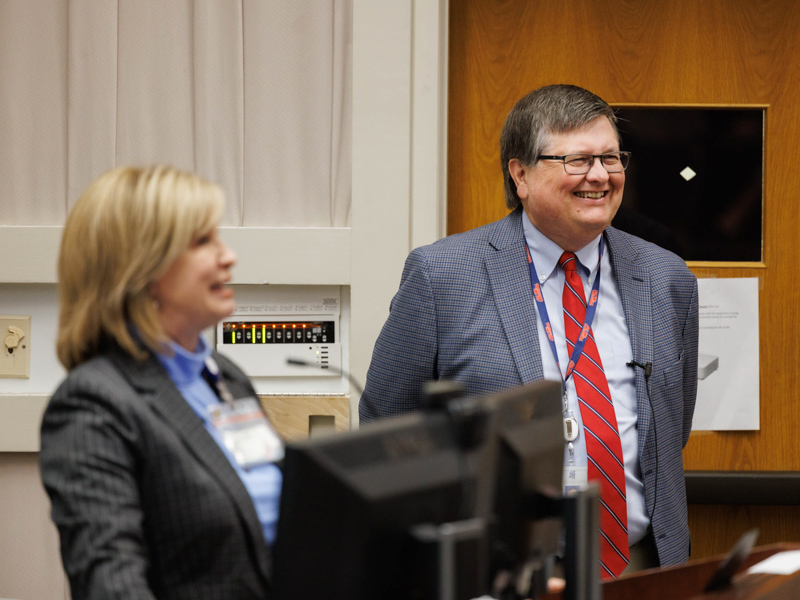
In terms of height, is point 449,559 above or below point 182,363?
below

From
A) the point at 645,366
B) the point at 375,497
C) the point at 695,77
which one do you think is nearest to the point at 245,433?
the point at 375,497

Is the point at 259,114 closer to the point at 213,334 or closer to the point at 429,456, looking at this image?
the point at 213,334

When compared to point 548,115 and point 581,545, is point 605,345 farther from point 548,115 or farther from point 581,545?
point 581,545

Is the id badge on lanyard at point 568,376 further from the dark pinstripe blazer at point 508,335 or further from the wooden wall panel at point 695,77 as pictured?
the wooden wall panel at point 695,77

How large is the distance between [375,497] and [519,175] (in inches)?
51.0

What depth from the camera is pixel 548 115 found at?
1.94 m

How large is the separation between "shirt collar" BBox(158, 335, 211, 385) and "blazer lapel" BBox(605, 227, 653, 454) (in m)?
1.05

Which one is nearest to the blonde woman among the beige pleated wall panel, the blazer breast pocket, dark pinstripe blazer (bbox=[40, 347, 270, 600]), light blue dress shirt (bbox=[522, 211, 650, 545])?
dark pinstripe blazer (bbox=[40, 347, 270, 600])

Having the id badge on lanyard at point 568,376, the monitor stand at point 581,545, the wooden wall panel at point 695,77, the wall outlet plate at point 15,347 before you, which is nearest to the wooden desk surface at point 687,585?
the monitor stand at point 581,545

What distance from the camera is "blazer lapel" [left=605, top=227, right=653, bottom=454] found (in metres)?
1.85

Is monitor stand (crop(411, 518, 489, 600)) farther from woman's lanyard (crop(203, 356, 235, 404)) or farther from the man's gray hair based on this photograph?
the man's gray hair

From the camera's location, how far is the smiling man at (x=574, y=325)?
1818 millimetres

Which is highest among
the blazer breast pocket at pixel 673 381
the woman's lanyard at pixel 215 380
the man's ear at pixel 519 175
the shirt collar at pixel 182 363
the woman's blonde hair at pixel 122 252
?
the man's ear at pixel 519 175

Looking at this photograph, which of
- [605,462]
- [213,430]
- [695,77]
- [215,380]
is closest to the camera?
[213,430]
